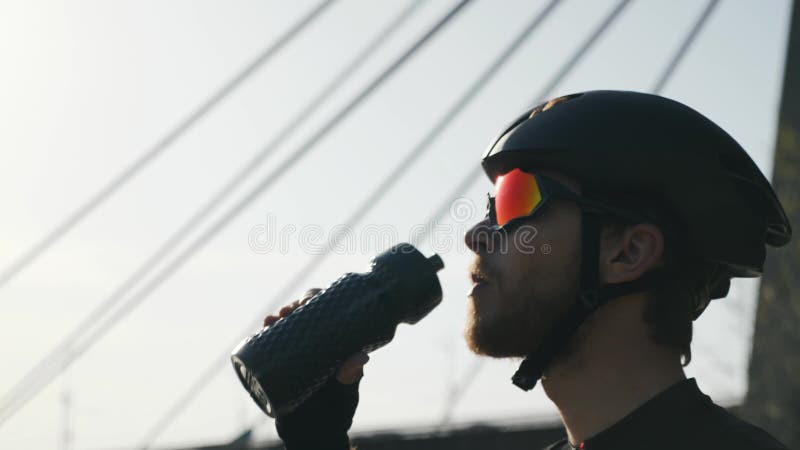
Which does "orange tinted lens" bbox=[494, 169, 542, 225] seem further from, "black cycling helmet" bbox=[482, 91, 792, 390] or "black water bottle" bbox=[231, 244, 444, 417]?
"black water bottle" bbox=[231, 244, 444, 417]

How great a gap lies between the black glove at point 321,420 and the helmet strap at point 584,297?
481mm

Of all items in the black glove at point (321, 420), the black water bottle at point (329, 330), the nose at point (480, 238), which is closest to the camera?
the black water bottle at point (329, 330)

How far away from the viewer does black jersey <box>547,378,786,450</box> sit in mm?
2611

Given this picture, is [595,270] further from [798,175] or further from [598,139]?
[798,175]

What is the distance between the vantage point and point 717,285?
10.5 ft

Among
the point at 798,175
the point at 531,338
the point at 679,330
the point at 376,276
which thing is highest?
the point at 798,175

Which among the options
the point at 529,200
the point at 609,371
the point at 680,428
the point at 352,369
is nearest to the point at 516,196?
the point at 529,200

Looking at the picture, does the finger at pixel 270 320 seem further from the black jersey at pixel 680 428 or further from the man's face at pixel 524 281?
the black jersey at pixel 680 428

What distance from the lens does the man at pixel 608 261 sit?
284 cm

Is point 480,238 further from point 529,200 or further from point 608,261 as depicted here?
point 608,261

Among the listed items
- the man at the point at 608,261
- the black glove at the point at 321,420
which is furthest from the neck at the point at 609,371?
the black glove at the point at 321,420

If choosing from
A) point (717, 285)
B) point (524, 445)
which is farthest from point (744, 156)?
point (524, 445)

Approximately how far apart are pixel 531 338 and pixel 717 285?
62 centimetres

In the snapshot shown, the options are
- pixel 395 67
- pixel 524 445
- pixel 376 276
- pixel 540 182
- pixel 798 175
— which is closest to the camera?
pixel 376 276
